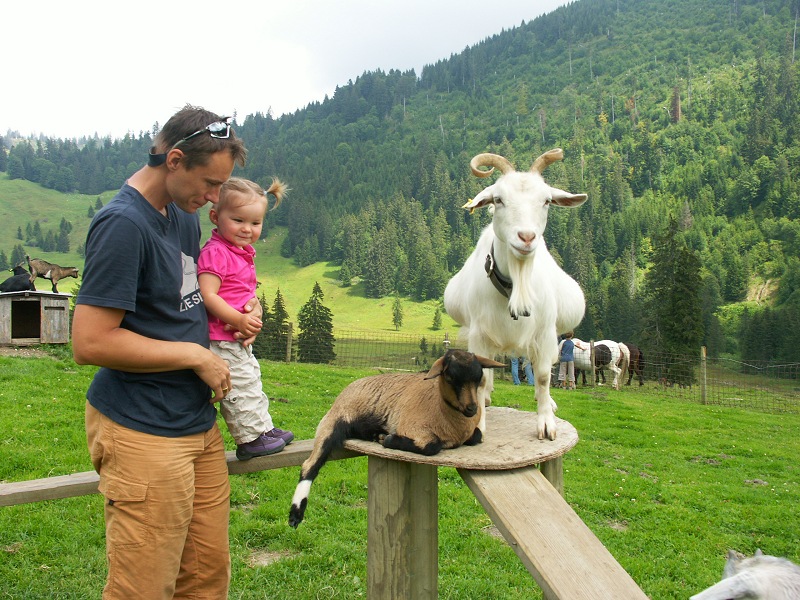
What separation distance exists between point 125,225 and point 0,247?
139 metres

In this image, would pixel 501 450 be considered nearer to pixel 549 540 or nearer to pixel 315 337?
pixel 549 540

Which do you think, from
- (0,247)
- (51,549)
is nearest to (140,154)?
(0,247)

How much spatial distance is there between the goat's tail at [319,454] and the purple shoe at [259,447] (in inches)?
8.2

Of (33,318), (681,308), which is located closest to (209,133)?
(33,318)

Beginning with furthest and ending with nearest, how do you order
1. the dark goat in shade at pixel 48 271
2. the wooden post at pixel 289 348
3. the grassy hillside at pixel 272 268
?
1. the grassy hillside at pixel 272 268
2. the wooden post at pixel 289 348
3. the dark goat in shade at pixel 48 271

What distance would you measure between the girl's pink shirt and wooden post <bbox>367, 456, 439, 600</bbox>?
3.57 ft

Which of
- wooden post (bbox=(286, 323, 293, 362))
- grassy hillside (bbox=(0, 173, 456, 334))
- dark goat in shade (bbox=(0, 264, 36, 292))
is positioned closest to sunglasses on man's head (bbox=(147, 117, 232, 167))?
dark goat in shade (bbox=(0, 264, 36, 292))

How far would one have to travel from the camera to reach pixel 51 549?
5.21m

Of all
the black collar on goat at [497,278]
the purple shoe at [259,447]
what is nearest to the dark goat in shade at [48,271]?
the purple shoe at [259,447]

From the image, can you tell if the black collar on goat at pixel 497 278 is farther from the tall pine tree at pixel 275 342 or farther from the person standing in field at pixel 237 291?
the tall pine tree at pixel 275 342

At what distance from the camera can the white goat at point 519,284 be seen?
11.4ft

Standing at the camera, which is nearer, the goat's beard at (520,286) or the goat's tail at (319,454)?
the goat's tail at (319,454)

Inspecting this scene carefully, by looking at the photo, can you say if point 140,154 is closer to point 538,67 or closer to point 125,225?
point 538,67

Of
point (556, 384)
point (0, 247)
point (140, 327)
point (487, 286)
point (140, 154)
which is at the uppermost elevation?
point (140, 154)
